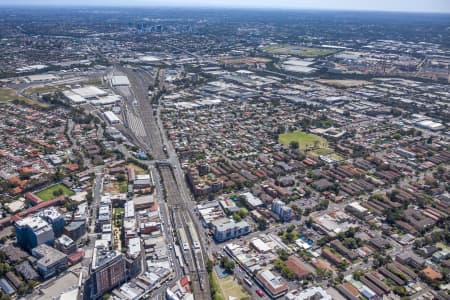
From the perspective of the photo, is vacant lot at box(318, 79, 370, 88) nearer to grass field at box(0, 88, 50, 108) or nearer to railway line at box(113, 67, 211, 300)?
railway line at box(113, 67, 211, 300)

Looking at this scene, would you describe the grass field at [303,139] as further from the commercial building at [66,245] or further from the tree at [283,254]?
the commercial building at [66,245]

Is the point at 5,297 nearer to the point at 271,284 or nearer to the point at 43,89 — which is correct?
the point at 271,284

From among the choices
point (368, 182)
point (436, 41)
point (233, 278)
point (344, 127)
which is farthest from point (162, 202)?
point (436, 41)

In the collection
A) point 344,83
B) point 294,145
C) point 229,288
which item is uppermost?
point 344,83

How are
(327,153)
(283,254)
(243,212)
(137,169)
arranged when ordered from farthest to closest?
(327,153), (137,169), (243,212), (283,254)

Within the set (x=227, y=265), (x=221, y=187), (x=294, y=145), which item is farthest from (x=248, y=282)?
(x=294, y=145)

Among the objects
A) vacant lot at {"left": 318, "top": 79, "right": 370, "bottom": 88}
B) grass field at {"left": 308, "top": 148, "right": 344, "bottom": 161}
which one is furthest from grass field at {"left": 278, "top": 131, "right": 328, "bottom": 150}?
vacant lot at {"left": 318, "top": 79, "right": 370, "bottom": 88}
